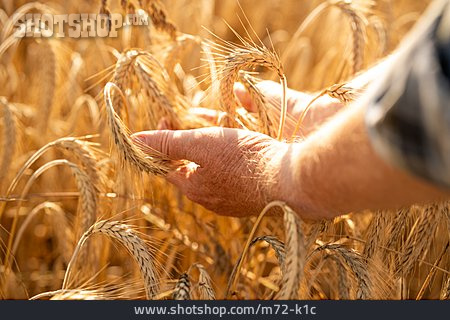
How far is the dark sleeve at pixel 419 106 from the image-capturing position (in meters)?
0.92

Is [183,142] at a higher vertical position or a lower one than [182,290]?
higher

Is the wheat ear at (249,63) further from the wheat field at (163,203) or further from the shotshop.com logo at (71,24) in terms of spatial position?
the shotshop.com logo at (71,24)

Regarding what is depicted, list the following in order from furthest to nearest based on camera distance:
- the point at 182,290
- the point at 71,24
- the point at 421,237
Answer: the point at 71,24
the point at 421,237
the point at 182,290

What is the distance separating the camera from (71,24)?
2789mm

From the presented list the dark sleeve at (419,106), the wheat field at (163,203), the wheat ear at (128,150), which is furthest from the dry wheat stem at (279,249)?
the dark sleeve at (419,106)

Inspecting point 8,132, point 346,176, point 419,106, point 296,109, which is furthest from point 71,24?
point 419,106

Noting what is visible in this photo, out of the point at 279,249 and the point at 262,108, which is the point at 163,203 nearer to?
the point at 262,108

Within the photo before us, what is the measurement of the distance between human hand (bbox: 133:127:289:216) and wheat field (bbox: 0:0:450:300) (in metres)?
0.06

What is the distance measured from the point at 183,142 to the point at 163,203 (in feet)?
1.76

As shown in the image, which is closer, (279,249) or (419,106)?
(419,106)

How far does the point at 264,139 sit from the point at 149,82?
53cm

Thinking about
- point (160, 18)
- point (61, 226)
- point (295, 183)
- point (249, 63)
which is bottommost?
point (61, 226)

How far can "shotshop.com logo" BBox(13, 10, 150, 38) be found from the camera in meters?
2.15
